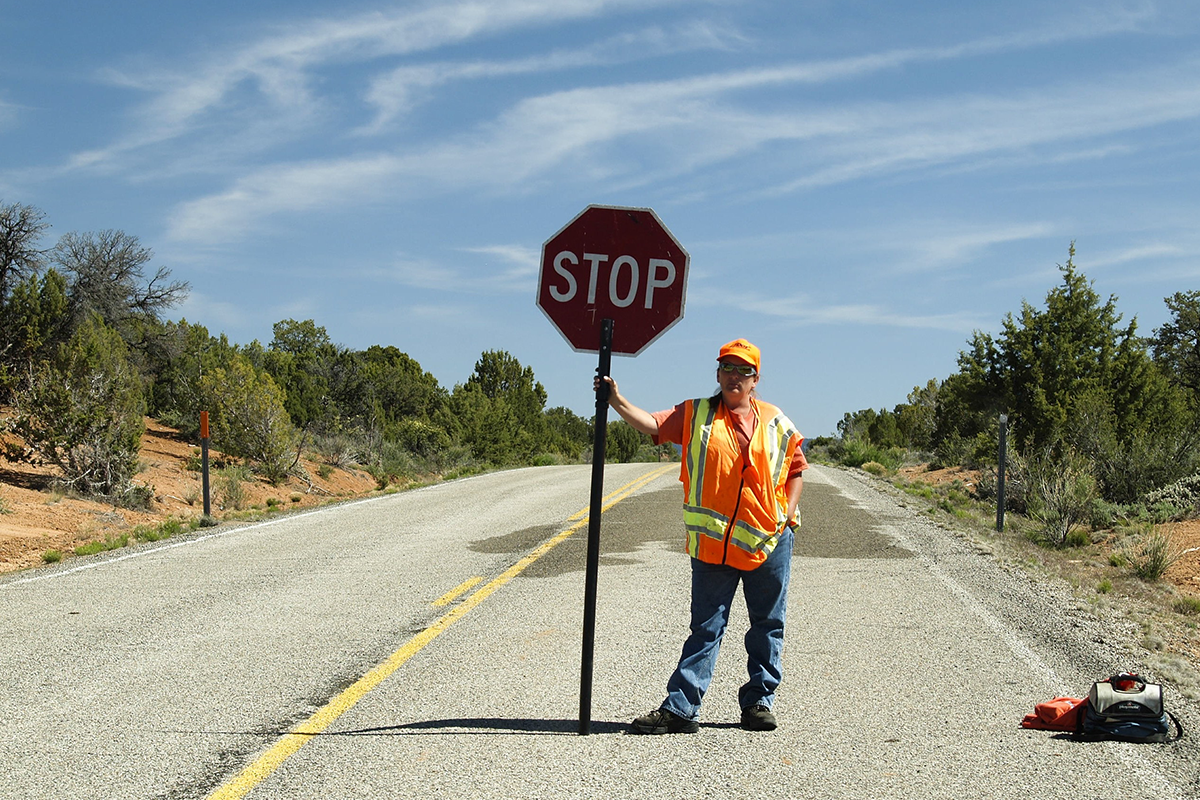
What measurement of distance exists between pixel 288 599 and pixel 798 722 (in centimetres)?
474

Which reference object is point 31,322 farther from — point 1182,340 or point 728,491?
point 1182,340

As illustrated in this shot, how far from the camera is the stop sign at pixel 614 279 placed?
5.09 metres

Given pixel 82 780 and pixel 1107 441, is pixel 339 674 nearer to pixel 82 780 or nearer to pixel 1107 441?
pixel 82 780

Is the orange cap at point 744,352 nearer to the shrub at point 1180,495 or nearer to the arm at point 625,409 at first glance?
the arm at point 625,409

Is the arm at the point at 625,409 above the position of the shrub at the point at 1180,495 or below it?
above

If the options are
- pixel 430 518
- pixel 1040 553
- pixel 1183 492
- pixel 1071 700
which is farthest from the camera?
pixel 1183 492

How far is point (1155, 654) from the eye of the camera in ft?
21.5

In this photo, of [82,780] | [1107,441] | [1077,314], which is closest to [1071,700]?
[82,780]

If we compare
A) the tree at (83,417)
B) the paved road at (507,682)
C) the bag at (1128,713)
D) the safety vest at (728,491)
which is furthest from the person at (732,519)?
the tree at (83,417)

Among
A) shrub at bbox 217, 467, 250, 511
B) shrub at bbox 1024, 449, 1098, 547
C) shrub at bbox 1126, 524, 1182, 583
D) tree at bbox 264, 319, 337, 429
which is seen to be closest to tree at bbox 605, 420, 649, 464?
→ tree at bbox 264, 319, 337, 429

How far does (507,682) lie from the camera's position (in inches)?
224

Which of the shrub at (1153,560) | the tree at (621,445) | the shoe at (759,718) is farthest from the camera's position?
the tree at (621,445)

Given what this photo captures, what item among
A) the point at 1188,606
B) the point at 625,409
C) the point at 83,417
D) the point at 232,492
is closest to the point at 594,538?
the point at 625,409

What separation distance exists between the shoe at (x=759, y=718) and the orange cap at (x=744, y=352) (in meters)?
1.60
